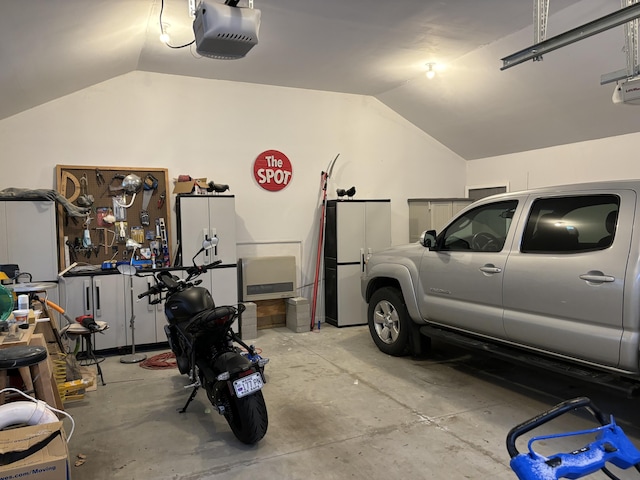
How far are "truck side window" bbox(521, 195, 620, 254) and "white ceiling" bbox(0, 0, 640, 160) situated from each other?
1.90m

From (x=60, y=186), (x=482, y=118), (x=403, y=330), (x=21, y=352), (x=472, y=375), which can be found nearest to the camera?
(x=21, y=352)

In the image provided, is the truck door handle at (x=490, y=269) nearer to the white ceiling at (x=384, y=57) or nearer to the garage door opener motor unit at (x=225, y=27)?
the white ceiling at (x=384, y=57)

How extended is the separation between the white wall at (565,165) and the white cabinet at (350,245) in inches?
80.2

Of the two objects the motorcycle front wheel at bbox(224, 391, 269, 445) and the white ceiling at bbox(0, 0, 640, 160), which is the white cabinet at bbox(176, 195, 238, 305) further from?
the motorcycle front wheel at bbox(224, 391, 269, 445)

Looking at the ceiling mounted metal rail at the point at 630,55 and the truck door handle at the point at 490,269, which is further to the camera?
the ceiling mounted metal rail at the point at 630,55

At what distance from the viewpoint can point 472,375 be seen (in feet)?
14.9

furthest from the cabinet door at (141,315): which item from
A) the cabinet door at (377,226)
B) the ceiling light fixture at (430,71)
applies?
the ceiling light fixture at (430,71)

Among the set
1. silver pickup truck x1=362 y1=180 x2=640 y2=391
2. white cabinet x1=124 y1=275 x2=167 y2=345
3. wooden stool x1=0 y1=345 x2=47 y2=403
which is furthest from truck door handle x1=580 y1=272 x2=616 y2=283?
white cabinet x1=124 y1=275 x2=167 y2=345

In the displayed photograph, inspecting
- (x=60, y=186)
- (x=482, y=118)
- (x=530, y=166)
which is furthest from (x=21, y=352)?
(x=530, y=166)

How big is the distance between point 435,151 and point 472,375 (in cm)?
442

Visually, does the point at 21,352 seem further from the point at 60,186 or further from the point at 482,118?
the point at 482,118

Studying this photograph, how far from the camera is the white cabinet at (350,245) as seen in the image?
21.7ft

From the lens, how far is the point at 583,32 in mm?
3293

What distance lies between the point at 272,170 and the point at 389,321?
2851 mm
